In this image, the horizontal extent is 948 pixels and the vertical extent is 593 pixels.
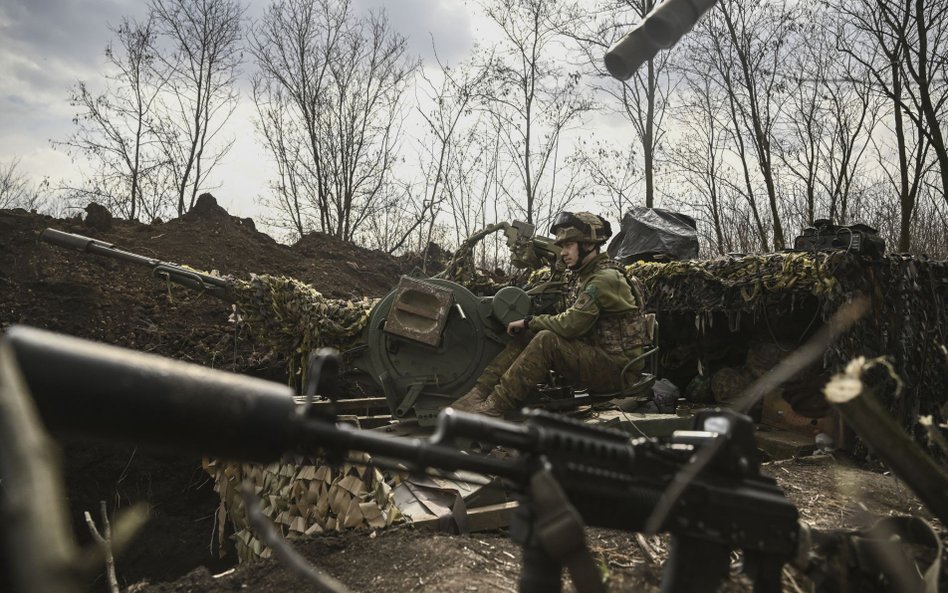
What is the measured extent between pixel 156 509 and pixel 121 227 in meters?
7.43

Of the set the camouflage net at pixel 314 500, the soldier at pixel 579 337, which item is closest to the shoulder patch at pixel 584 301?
the soldier at pixel 579 337

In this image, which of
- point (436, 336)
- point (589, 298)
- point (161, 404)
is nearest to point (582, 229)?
point (589, 298)

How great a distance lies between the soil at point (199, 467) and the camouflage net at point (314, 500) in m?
0.22

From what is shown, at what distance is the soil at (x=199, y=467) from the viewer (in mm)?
3551

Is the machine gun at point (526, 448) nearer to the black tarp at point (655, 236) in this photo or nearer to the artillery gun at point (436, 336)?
the artillery gun at point (436, 336)

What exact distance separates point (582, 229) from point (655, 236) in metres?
4.19

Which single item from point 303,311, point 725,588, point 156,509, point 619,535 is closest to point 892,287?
point 619,535

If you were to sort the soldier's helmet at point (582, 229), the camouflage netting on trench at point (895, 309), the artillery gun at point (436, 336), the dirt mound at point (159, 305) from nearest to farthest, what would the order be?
the soldier's helmet at point (582, 229) < the artillery gun at point (436, 336) < the camouflage netting on trench at point (895, 309) < the dirt mound at point (159, 305)

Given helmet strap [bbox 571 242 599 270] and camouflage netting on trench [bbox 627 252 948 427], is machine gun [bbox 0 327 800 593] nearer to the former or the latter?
helmet strap [bbox 571 242 599 270]

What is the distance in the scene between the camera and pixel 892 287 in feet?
23.4

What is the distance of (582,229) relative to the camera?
248 inches

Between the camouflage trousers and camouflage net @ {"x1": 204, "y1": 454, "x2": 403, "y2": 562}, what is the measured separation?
1521 mm

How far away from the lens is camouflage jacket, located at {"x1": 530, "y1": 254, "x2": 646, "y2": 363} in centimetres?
598

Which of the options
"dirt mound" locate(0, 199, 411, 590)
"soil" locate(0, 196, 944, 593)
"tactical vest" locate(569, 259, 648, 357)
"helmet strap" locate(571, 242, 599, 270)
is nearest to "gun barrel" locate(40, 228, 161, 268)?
"dirt mound" locate(0, 199, 411, 590)
